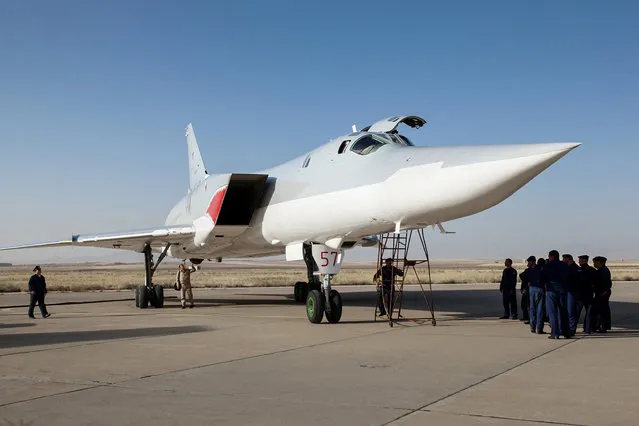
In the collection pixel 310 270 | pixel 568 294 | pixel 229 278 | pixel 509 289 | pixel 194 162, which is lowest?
pixel 229 278

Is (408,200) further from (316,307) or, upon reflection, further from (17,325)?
(17,325)

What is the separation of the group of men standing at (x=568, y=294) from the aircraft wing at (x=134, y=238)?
8.22 m

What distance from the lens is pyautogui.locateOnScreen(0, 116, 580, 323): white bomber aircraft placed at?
831cm

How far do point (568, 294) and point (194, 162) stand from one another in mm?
15192

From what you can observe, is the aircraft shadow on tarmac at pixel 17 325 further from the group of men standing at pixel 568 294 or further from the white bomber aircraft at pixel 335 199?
the group of men standing at pixel 568 294

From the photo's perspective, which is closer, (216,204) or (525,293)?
(525,293)

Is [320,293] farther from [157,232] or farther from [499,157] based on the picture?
[157,232]

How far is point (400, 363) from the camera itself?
6875 mm

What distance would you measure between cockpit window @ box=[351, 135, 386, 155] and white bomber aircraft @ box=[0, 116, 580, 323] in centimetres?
2

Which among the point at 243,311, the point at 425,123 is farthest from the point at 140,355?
the point at 243,311

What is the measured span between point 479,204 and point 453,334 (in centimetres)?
233

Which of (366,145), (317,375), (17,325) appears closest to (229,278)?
(17,325)

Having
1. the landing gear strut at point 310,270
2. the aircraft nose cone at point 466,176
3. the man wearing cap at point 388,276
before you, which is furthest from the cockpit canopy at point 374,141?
the landing gear strut at point 310,270

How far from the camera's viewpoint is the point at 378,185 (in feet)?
31.9
